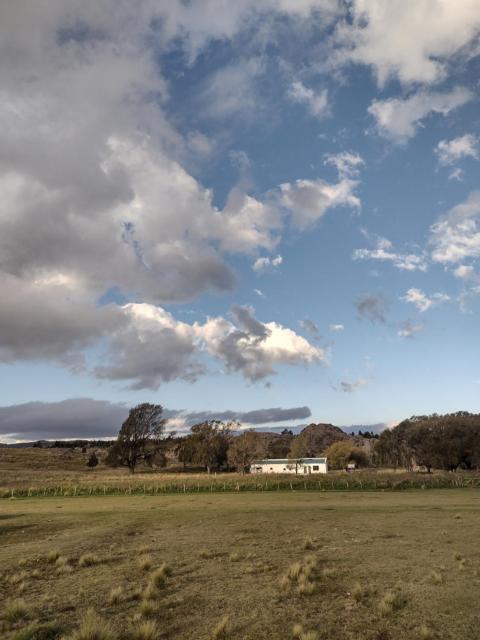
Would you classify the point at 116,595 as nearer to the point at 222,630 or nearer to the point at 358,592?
the point at 222,630

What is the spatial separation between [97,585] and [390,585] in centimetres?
809

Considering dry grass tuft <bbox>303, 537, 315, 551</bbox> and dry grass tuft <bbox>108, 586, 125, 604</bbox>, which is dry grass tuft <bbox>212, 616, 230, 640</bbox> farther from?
dry grass tuft <bbox>303, 537, 315, 551</bbox>

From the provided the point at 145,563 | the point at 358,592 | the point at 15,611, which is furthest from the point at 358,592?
the point at 15,611

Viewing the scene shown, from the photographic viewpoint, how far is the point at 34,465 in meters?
120

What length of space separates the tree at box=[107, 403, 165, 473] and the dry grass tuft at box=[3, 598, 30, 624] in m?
96.7

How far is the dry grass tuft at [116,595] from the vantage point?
12273mm

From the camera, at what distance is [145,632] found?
984 centimetres

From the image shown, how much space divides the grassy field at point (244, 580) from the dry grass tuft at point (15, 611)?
0.03 meters

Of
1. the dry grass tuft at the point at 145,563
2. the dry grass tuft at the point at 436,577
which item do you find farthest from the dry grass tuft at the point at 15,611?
the dry grass tuft at the point at 436,577

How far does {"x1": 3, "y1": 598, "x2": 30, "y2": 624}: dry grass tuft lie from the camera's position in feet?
36.0

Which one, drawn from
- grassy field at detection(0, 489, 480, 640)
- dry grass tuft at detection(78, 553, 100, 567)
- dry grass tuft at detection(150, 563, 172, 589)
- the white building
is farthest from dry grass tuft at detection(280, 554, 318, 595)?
the white building

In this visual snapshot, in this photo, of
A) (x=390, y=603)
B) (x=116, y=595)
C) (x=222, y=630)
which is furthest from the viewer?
(x=116, y=595)

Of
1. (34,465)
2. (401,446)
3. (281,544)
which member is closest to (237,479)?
(281,544)

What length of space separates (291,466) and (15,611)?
11201 centimetres
